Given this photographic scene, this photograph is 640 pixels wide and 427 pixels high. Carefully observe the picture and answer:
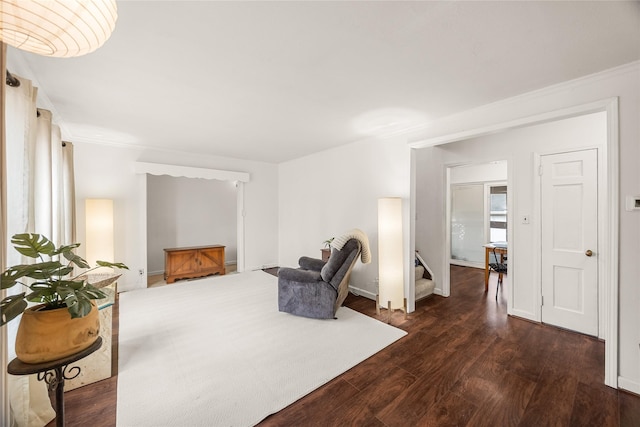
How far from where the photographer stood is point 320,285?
10.1 feet

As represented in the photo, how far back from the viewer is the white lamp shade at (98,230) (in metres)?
3.74

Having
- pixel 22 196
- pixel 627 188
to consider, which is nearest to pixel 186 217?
pixel 22 196

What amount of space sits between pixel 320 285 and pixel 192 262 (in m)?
3.30

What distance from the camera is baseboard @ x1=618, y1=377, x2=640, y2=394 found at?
6.19 ft

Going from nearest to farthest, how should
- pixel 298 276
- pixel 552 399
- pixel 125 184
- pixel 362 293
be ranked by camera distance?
pixel 552 399 → pixel 298 276 → pixel 362 293 → pixel 125 184

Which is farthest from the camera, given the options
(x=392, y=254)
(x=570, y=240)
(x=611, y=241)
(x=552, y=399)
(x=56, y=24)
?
(x=392, y=254)

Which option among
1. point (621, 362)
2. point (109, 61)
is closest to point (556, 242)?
point (621, 362)

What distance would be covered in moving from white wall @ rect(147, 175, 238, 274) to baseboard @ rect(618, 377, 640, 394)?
6708mm

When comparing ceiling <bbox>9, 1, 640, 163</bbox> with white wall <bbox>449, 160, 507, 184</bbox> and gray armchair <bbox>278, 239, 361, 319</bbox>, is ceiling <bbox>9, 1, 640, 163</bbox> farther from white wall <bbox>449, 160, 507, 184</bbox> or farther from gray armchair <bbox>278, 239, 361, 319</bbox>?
white wall <bbox>449, 160, 507, 184</bbox>

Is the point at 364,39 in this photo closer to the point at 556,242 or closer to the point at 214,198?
the point at 556,242

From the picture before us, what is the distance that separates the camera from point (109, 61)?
1904 mm

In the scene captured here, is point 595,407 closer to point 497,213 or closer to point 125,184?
point 497,213

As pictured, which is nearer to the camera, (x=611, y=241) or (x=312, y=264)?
(x=611, y=241)

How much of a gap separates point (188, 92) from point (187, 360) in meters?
2.56
